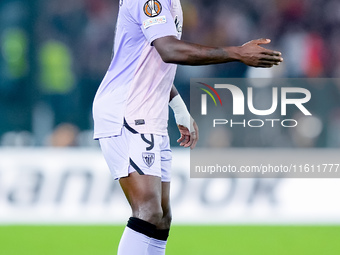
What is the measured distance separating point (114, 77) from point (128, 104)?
17cm

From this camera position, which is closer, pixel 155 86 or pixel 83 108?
pixel 155 86

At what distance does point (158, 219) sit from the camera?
10.8ft

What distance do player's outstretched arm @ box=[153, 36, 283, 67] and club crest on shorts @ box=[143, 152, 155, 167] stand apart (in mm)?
499

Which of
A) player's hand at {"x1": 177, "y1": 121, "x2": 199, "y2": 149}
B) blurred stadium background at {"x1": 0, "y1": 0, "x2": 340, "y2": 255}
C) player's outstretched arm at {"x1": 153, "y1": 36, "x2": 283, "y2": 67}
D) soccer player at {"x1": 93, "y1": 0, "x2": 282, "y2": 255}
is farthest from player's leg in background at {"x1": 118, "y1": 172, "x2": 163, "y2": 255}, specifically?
blurred stadium background at {"x1": 0, "y1": 0, "x2": 340, "y2": 255}

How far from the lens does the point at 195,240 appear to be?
605 centimetres

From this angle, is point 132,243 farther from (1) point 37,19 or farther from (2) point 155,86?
(1) point 37,19

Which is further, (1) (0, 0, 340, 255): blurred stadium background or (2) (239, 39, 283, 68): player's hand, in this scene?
(1) (0, 0, 340, 255): blurred stadium background

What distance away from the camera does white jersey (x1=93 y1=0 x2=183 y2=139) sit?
341 centimetres

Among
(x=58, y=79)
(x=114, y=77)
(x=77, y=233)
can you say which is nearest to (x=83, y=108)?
(x=58, y=79)

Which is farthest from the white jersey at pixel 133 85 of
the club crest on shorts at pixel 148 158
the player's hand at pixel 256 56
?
the player's hand at pixel 256 56

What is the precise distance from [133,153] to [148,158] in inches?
3.2

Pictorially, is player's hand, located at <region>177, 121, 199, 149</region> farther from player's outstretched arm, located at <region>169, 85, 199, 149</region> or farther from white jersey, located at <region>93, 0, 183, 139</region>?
white jersey, located at <region>93, 0, 183, 139</region>

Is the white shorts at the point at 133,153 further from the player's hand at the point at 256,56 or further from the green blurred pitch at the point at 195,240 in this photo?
the green blurred pitch at the point at 195,240

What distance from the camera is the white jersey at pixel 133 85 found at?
3.41 m
